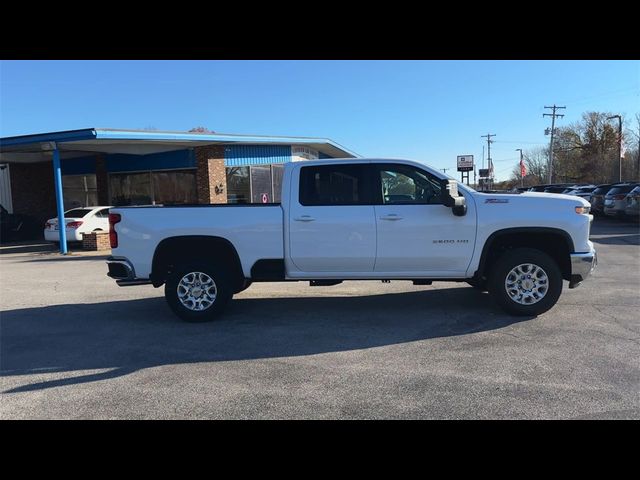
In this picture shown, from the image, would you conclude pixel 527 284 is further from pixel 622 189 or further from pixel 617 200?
pixel 622 189

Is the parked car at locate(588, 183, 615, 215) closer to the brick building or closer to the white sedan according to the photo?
the brick building

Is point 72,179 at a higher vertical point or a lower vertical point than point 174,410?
higher

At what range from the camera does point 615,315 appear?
251 inches

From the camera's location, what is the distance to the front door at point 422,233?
20.4ft

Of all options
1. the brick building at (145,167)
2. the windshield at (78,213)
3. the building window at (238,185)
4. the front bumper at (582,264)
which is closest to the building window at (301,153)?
the brick building at (145,167)

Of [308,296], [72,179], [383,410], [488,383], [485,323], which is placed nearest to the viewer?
[383,410]

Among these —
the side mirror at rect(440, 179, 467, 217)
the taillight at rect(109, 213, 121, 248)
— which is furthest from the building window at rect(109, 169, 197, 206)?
the side mirror at rect(440, 179, 467, 217)

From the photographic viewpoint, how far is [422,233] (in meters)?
6.25

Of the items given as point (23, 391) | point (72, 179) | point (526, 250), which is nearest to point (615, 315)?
point (526, 250)

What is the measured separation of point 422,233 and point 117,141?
47.2 feet

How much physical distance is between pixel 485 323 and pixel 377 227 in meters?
1.79

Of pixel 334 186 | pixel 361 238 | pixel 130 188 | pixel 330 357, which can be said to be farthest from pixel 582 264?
pixel 130 188

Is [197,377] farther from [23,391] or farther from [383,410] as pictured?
[383,410]

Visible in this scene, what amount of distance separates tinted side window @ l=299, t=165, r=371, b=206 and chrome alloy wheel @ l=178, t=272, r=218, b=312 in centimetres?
165
